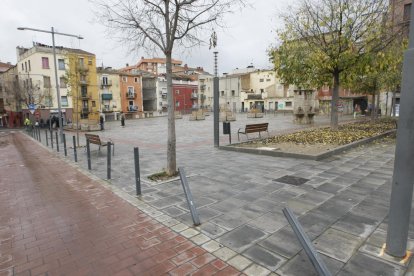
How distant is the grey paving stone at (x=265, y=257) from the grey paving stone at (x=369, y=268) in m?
0.66

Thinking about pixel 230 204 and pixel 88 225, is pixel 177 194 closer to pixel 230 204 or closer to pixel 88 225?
pixel 230 204

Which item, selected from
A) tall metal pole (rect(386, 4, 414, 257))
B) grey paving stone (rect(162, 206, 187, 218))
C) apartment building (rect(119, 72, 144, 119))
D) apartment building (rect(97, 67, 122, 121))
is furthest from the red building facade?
tall metal pole (rect(386, 4, 414, 257))

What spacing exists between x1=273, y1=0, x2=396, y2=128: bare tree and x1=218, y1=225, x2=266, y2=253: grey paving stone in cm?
975

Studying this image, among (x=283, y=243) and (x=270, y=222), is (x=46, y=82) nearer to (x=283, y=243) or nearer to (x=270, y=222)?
(x=270, y=222)

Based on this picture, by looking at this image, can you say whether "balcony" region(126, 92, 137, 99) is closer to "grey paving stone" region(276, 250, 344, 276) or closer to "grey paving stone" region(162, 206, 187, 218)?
"grey paving stone" region(162, 206, 187, 218)

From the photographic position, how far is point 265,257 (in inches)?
126

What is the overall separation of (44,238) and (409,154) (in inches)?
196

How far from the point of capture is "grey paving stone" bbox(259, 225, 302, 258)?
330 cm

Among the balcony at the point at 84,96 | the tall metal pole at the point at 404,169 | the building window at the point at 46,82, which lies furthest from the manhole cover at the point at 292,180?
the balcony at the point at 84,96

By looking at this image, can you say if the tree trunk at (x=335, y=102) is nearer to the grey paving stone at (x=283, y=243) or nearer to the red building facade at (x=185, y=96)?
the grey paving stone at (x=283, y=243)

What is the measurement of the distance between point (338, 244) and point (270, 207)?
1.42 meters

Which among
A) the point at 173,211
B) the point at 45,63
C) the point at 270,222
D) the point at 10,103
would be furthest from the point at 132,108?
the point at 270,222

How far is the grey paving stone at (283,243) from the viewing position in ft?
10.8

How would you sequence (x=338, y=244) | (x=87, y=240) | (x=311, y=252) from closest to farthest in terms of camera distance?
1. (x=311, y=252)
2. (x=338, y=244)
3. (x=87, y=240)
